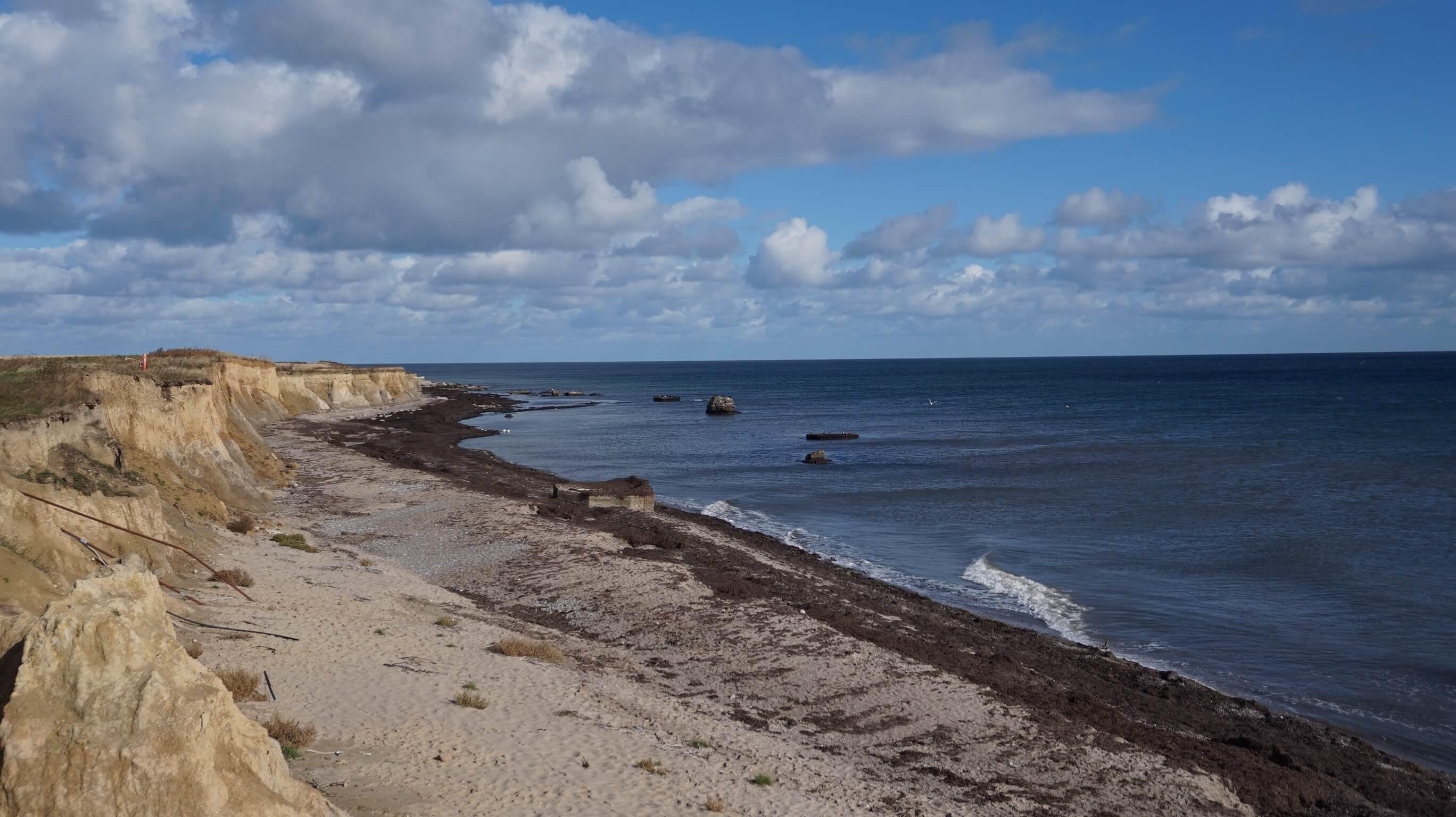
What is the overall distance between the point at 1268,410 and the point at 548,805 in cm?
10605

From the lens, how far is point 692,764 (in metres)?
12.8

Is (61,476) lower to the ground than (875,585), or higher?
higher

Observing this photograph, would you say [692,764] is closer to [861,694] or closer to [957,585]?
[861,694]

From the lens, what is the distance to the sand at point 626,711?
11852 millimetres

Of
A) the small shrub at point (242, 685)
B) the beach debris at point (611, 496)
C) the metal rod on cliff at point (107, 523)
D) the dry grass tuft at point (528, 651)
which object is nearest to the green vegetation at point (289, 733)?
the small shrub at point (242, 685)

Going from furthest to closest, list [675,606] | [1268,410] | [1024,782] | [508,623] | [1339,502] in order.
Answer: [1268,410]
[1339,502]
[675,606]
[508,623]
[1024,782]

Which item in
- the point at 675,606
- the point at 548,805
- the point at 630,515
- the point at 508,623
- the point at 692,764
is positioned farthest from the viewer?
the point at 630,515

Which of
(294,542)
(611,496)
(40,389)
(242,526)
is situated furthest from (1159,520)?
(40,389)

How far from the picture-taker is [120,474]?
67.0 feet

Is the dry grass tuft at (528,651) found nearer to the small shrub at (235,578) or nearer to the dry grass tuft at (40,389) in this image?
the small shrub at (235,578)

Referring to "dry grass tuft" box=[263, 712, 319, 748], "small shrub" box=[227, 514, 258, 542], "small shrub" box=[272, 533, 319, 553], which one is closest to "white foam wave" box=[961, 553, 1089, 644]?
"dry grass tuft" box=[263, 712, 319, 748]

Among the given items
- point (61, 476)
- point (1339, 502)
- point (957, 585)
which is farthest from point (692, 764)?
point (1339, 502)

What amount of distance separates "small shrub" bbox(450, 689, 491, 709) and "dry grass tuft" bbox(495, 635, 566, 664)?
9.82ft

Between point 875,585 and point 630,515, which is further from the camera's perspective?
point 630,515
